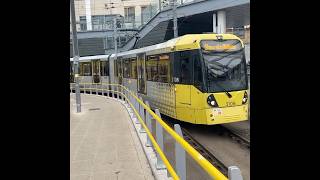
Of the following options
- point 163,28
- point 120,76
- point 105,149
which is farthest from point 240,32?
point 105,149

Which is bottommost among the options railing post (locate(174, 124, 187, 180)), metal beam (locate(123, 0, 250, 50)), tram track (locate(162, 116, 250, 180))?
tram track (locate(162, 116, 250, 180))

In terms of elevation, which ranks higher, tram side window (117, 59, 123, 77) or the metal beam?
the metal beam

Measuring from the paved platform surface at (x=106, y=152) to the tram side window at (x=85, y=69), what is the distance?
58.4 ft

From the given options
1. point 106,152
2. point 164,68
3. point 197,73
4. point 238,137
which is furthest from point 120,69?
point 106,152

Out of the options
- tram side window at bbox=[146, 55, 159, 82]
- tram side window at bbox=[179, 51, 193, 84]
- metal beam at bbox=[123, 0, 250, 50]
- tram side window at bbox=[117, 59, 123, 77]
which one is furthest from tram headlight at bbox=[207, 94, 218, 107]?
metal beam at bbox=[123, 0, 250, 50]

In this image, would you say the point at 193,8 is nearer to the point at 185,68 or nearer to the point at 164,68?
the point at 164,68

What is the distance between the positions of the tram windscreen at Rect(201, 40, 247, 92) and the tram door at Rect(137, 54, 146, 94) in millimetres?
5711

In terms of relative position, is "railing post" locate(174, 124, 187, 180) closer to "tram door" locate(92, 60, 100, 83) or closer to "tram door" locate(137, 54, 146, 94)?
"tram door" locate(137, 54, 146, 94)

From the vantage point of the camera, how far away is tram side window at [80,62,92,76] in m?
31.5

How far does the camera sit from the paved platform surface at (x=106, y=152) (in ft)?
22.9

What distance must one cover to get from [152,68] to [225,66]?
4530 millimetres
